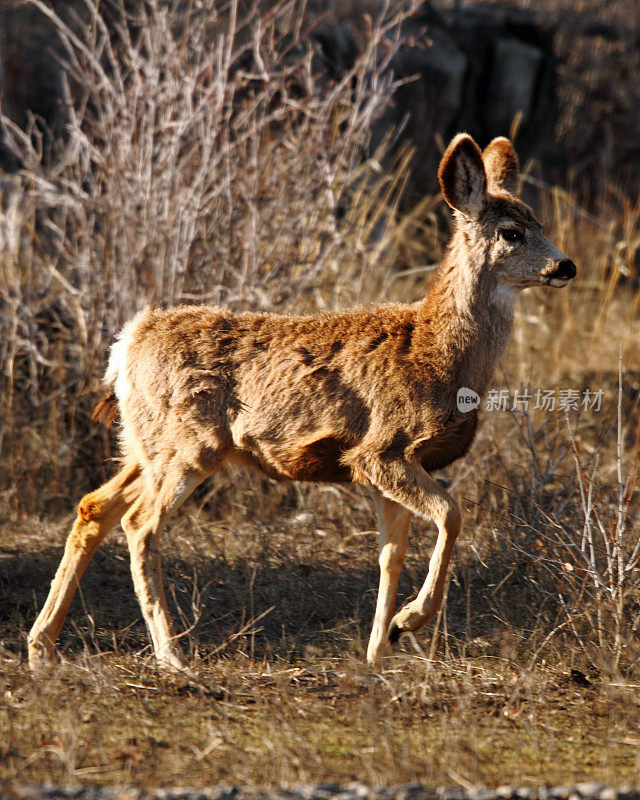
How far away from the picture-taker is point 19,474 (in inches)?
288

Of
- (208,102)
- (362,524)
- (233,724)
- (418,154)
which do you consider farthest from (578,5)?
(233,724)

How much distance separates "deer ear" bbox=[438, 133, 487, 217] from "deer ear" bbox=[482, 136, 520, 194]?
15.4 inches

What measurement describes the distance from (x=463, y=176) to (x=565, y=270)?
2.23 ft

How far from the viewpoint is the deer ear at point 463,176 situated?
5.01 meters

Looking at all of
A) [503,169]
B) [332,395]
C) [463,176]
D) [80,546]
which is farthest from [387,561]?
[503,169]

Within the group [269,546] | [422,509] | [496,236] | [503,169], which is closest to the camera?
[422,509]

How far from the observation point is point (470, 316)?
5.17 meters

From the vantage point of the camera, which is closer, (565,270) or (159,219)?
(565,270)

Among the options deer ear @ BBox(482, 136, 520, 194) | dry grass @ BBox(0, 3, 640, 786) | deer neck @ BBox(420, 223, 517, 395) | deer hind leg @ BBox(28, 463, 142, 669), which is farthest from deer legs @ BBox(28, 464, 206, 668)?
deer ear @ BBox(482, 136, 520, 194)

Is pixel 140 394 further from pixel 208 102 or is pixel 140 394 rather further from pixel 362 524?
pixel 208 102

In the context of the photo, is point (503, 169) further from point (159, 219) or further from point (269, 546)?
point (159, 219)

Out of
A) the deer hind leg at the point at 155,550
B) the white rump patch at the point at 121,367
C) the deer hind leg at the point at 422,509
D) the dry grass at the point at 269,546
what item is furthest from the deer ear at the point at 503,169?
the deer hind leg at the point at 155,550

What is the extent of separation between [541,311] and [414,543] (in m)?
4.56

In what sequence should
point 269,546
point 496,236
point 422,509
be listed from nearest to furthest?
point 422,509, point 496,236, point 269,546
